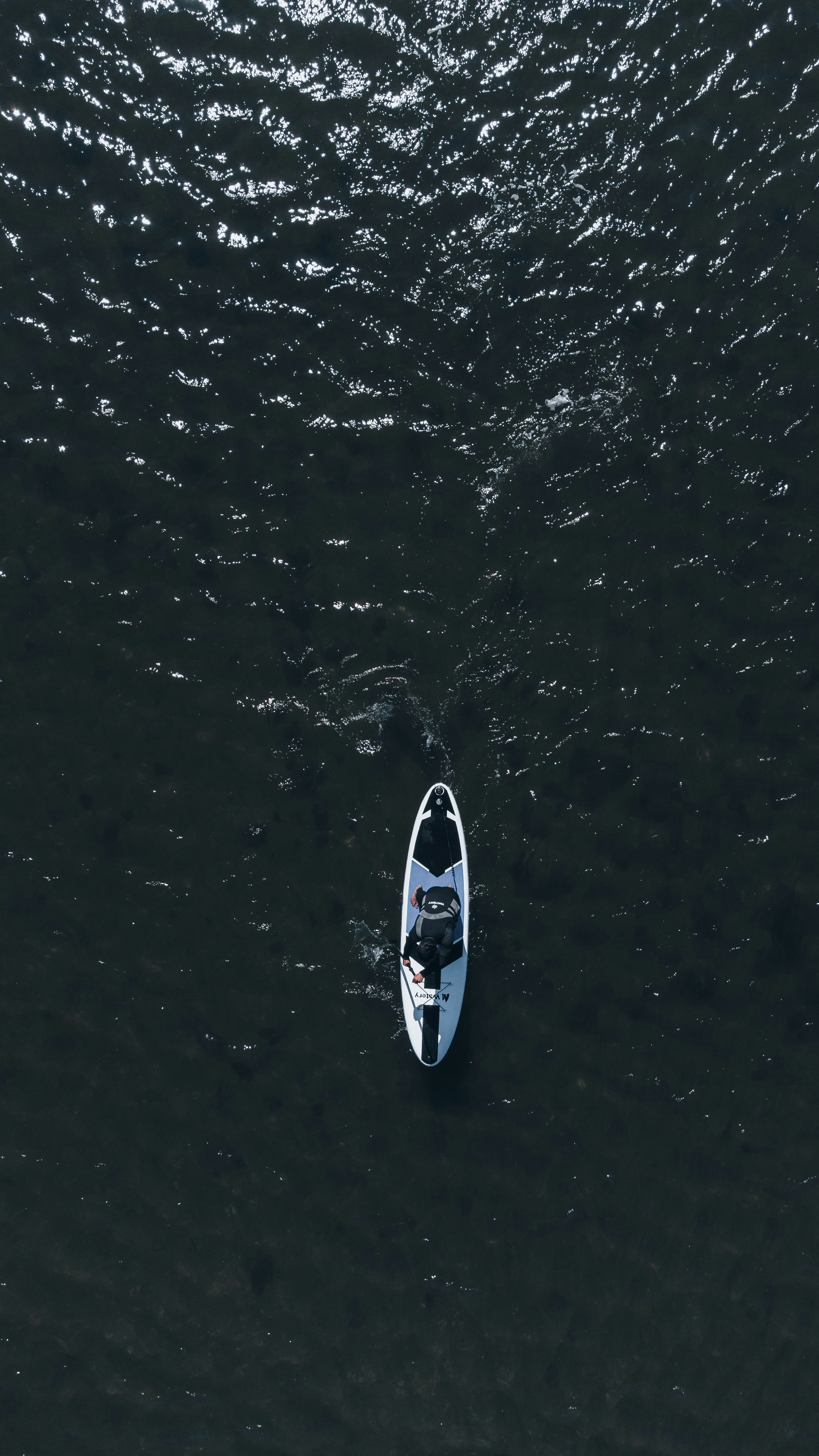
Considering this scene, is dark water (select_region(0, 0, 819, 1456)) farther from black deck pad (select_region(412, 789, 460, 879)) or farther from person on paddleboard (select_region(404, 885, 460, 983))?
person on paddleboard (select_region(404, 885, 460, 983))

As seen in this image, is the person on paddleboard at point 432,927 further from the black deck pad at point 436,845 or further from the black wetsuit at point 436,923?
the black deck pad at point 436,845

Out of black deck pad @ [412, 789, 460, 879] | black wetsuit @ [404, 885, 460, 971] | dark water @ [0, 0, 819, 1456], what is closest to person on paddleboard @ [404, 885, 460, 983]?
black wetsuit @ [404, 885, 460, 971]

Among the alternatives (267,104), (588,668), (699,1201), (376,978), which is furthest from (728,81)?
(699,1201)

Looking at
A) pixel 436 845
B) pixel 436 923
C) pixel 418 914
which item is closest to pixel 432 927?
pixel 436 923

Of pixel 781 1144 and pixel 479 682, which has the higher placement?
pixel 479 682

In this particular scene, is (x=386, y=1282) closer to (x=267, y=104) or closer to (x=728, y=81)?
(x=267, y=104)

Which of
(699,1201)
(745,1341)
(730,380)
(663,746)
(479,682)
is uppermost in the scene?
(730,380)

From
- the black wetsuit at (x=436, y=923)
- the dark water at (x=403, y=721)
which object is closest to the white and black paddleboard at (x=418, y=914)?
the black wetsuit at (x=436, y=923)
